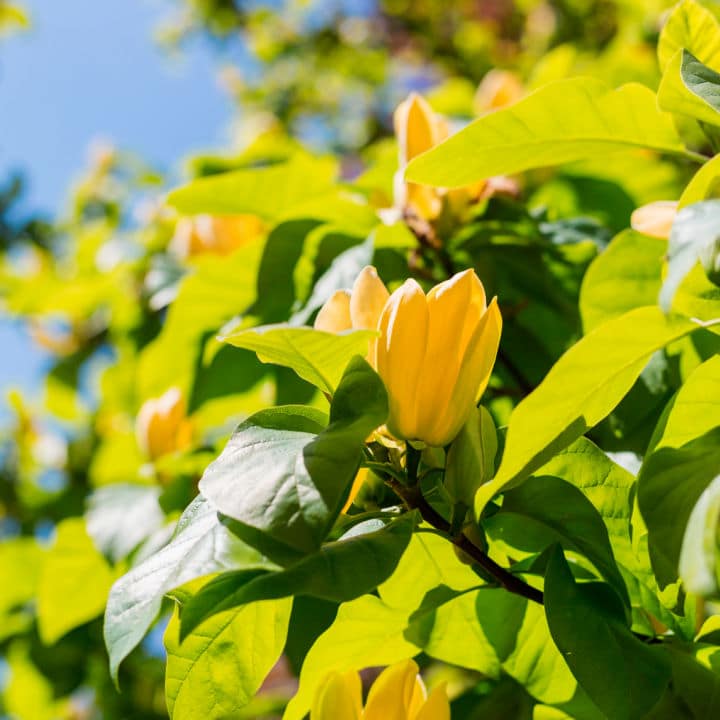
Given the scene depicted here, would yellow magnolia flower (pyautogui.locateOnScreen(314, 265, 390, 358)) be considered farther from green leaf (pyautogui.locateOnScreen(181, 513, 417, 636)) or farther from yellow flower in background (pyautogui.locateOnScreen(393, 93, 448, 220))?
yellow flower in background (pyautogui.locateOnScreen(393, 93, 448, 220))

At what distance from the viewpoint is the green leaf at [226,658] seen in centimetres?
56

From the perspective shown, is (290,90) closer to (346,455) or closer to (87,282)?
(87,282)

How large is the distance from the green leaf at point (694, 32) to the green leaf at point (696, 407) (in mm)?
300

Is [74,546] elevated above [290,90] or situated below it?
above

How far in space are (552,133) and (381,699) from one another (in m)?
0.45

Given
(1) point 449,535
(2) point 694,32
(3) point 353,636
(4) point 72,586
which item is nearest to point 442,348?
(1) point 449,535

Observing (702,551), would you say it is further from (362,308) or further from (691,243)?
(362,308)

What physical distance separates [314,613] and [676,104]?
1.65 feet

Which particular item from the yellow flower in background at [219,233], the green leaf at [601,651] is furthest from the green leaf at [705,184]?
the yellow flower in background at [219,233]

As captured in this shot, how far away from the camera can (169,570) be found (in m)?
0.45

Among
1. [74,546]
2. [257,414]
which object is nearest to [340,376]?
[257,414]

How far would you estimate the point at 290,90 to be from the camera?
4.04 meters

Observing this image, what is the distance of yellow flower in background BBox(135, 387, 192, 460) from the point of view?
109 centimetres

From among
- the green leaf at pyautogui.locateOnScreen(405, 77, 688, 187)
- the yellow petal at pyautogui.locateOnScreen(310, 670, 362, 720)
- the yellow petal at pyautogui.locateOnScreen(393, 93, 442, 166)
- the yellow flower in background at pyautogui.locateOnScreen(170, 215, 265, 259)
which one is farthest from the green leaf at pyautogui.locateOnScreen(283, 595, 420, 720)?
the yellow flower in background at pyautogui.locateOnScreen(170, 215, 265, 259)
